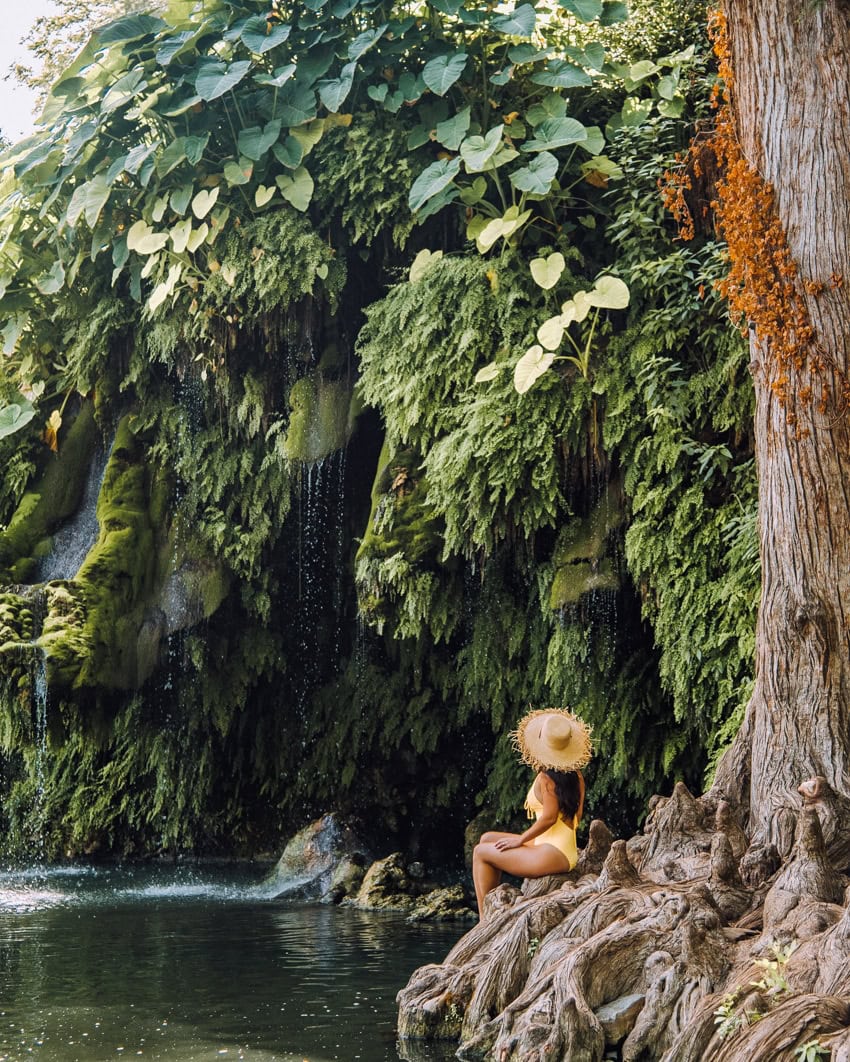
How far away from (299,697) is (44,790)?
113 inches

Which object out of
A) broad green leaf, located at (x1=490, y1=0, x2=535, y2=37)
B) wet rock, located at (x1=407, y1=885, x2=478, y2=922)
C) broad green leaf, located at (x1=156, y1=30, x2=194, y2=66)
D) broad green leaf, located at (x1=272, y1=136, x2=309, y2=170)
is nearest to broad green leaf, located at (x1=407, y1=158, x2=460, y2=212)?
broad green leaf, located at (x1=490, y1=0, x2=535, y2=37)

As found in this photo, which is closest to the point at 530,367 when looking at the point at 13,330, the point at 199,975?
the point at 199,975

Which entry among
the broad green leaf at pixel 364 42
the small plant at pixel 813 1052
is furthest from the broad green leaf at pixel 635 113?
the small plant at pixel 813 1052

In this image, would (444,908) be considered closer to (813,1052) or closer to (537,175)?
(813,1052)

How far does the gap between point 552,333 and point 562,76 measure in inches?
88.0

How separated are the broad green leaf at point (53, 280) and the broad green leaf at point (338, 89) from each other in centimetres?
298

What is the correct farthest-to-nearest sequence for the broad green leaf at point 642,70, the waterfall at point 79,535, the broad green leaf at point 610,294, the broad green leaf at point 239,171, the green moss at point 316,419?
the waterfall at point 79,535, the green moss at point 316,419, the broad green leaf at point 239,171, the broad green leaf at point 642,70, the broad green leaf at point 610,294

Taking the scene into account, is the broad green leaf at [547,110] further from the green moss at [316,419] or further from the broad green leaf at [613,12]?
the green moss at [316,419]

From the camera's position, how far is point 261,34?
9484 millimetres

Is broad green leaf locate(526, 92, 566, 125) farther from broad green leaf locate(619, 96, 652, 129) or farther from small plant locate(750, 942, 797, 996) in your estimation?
small plant locate(750, 942, 797, 996)

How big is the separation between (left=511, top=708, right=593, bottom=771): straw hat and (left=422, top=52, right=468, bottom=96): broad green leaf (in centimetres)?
503

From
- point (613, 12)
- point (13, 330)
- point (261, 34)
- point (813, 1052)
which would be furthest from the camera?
point (13, 330)

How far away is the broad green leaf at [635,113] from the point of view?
8875mm

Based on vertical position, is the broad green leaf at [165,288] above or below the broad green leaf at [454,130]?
below
